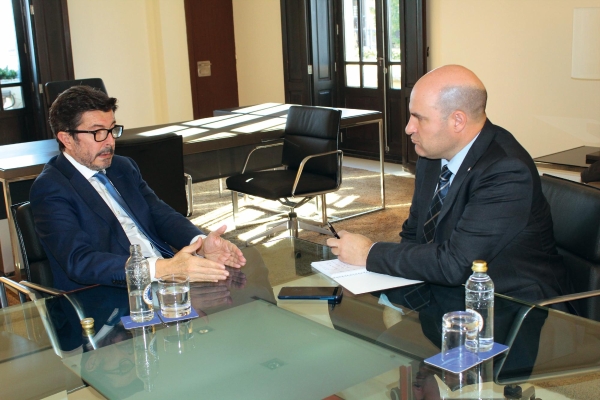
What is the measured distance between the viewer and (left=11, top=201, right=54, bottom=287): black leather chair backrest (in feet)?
8.34

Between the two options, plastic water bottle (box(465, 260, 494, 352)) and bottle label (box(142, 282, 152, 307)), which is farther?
bottle label (box(142, 282, 152, 307))

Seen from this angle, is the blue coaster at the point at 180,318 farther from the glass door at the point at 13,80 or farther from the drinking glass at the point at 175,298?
the glass door at the point at 13,80

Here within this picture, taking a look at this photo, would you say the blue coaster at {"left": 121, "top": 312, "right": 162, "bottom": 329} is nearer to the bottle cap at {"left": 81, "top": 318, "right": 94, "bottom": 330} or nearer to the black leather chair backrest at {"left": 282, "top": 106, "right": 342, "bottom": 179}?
the bottle cap at {"left": 81, "top": 318, "right": 94, "bottom": 330}

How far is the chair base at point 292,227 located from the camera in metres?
4.93

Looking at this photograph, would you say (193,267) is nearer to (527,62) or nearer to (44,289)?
(44,289)

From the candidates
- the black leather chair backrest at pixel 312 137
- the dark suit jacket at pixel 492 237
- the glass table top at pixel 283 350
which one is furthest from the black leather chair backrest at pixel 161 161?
the dark suit jacket at pixel 492 237

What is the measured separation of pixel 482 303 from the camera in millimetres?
1745

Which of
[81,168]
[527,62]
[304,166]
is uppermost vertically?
[527,62]

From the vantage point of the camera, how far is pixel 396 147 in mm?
7594

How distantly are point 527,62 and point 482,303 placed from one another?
4704 mm

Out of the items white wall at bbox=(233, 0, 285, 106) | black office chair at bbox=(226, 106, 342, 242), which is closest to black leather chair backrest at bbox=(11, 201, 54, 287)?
black office chair at bbox=(226, 106, 342, 242)

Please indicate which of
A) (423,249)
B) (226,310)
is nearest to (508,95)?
(423,249)

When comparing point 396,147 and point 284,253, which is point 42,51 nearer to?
point 396,147

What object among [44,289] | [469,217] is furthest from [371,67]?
[44,289]
